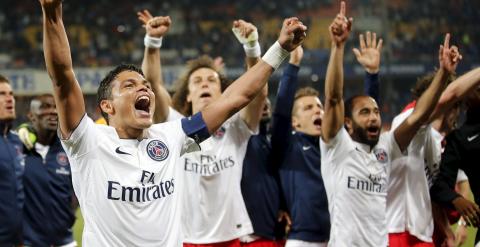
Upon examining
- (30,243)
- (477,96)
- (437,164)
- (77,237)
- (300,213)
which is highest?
(477,96)

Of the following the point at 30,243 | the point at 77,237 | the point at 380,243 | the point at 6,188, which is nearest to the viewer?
the point at 380,243

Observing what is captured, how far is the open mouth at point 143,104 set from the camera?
3605mm

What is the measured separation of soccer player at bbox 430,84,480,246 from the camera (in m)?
5.34

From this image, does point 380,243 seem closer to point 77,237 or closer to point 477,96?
point 477,96

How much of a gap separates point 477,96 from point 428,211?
3.29 ft

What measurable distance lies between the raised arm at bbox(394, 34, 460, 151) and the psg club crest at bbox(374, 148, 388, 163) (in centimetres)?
26

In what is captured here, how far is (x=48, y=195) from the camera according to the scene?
6836 millimetres

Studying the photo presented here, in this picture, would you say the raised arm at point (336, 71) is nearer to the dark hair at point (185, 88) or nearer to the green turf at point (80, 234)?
the dark hair at point (185, 88)

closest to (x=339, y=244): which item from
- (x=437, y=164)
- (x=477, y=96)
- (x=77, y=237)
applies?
(x=437, y=164)

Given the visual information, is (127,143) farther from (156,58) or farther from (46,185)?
(46,185)

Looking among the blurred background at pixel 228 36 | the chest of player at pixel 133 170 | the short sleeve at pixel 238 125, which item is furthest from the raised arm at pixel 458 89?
the blurred background at pixel 228 36

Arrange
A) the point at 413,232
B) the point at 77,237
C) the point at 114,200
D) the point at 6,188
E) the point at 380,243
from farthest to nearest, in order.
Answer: the point at 77,237 < the point at 6,188 < the point at 413,232 < the point at 380,243 < the point at 114,200

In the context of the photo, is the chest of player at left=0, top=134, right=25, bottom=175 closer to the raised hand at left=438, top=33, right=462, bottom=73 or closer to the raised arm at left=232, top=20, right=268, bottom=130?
the raised arm at left=232, top=20, right=268, bottom=130

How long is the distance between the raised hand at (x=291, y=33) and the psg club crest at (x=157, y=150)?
→ 825mm
